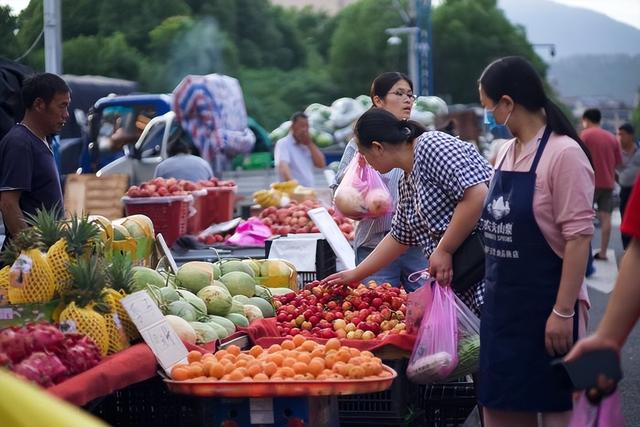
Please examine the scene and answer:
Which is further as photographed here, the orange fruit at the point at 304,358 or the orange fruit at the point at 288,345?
the orange fruit at the point at 288,345

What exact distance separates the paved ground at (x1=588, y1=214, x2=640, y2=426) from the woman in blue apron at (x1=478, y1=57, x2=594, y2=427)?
3365mm

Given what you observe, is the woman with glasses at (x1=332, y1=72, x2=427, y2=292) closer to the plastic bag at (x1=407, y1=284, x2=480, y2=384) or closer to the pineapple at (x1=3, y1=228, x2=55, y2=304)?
the plastic bag at (x1=407, y1=284, x2=480, y2=384)

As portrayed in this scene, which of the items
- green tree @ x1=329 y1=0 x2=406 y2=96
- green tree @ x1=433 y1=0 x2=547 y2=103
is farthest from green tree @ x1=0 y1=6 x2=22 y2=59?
green tree @ x1=433 y1=0 x2=547 y2=103

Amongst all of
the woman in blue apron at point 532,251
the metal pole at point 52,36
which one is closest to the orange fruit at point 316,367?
the woman in blue apron at point 532,251

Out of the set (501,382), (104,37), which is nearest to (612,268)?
(501,382)

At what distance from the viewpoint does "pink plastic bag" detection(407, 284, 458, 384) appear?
5.38 m

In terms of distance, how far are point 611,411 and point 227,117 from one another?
59.9 ft

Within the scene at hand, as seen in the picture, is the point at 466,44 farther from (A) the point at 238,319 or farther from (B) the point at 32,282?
(B) the point at 32,282

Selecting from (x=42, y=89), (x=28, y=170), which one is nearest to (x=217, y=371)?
(x=28, y=170)

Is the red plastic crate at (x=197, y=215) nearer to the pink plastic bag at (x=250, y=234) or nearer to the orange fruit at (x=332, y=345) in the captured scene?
the pink plastic bag at (x=250, y=234)

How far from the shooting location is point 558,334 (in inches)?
179

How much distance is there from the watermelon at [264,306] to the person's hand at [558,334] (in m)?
2.58

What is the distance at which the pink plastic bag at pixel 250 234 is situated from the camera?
1048 centimetres

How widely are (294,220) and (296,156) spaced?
365cm
